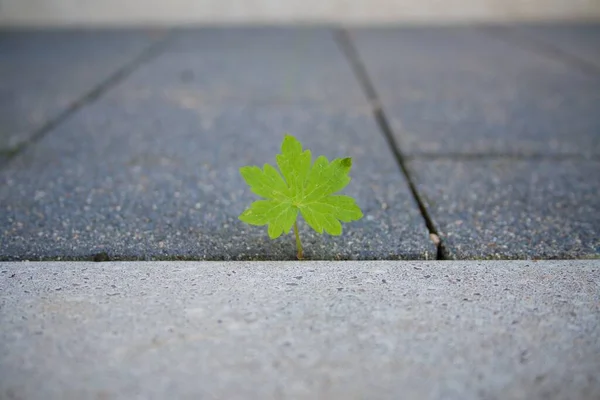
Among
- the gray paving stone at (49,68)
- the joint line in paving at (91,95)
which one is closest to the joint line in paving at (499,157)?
the joint line in paving at (91,95)

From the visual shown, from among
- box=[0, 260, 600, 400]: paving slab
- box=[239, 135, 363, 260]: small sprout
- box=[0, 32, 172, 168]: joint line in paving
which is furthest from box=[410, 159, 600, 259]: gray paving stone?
box=[0, 32, 172, 168]: joint line in paving

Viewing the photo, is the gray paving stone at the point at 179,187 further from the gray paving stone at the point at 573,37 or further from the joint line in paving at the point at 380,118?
the gray paving stone at the point at 573,37

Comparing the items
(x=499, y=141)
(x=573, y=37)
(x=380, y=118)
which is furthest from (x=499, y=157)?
(x=573, y=37)

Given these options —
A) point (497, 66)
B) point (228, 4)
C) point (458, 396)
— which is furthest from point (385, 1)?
point (458, 396)

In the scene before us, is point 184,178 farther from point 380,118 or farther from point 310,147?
point 380,118

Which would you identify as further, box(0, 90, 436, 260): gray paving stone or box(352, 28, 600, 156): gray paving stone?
box(352, 28, 600, 156): gray paving stone

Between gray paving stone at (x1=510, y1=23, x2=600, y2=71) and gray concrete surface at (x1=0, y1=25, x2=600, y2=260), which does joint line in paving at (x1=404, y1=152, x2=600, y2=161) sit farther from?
gray paving stone at (x1=510, y1=23, x2=600, y2=71)
